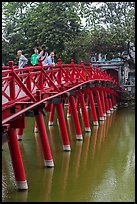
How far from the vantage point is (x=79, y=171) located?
11156mm

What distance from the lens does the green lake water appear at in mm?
8953

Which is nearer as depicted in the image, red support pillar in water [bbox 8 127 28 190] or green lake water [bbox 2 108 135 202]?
green lake water [bbox 2 108 135 202]

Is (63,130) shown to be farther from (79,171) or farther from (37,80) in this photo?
(37,80)

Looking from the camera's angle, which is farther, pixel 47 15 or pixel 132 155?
pixel 47 15

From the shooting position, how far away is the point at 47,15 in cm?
Answer: 2875

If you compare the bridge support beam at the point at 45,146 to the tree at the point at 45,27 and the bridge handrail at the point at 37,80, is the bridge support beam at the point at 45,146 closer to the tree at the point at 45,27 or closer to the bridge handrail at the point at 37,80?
the bridge handrail at the point at 37,80

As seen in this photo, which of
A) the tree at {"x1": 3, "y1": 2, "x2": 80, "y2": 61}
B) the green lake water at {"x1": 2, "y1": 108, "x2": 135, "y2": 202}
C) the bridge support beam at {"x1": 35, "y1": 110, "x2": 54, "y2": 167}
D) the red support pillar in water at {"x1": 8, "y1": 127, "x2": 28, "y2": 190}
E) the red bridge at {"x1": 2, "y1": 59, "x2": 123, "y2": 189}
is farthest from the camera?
the tree at {"x1": 3, "y1": 2, "x2": 80, "y2": 61}

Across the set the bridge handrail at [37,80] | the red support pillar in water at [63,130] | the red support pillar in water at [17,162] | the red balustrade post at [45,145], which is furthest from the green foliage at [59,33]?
the red support pillar in water at [17,162]

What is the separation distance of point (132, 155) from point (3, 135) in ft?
21.7

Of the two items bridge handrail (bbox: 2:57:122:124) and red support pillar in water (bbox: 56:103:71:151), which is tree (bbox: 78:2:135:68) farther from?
red support pillar in water (bbox: 56:103:71:151)

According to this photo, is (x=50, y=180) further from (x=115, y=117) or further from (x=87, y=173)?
(x=115, y=117)

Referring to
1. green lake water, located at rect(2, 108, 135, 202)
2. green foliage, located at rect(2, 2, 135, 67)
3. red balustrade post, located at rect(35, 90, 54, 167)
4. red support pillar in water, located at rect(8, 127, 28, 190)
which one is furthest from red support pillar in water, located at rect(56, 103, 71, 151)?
green foliage, located at rect(2, 2, 135, 67)

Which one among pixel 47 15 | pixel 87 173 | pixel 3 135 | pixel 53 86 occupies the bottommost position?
pixel 87 173

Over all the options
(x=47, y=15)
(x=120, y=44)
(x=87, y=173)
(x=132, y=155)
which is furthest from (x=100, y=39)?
(x=87, y=173)
